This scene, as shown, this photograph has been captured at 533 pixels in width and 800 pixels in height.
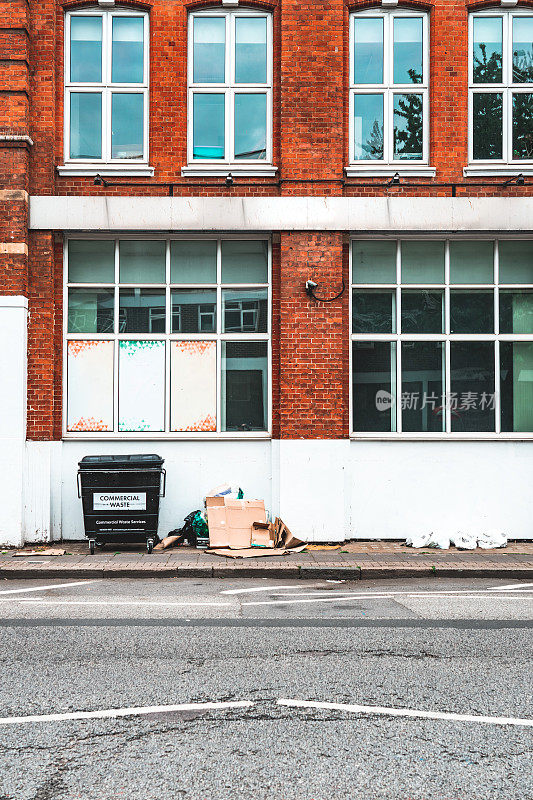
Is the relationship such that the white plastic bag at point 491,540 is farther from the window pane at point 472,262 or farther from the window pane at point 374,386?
the window pane at point 472,262

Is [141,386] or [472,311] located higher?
[472,311]

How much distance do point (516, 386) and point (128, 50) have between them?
8.13 meters

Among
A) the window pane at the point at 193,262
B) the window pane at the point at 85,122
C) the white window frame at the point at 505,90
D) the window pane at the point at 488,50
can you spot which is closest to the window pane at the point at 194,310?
the window pane at the point at 193,262

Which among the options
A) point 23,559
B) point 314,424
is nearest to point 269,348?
point 314,424

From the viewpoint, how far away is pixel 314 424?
13.5m

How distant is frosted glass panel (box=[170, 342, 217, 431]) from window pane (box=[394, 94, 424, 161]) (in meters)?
Answer: 4.33

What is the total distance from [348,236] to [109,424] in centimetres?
475

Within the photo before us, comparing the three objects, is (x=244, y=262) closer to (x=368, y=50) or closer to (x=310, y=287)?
(x=310, y=287)

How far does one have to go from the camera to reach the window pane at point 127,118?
14.0 m

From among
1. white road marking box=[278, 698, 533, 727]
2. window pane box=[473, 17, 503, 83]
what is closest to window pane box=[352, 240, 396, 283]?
window pane box=[473, 17, 503, 83]

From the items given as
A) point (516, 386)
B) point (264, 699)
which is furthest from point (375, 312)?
point (264, 699)

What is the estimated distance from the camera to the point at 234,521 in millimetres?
12930

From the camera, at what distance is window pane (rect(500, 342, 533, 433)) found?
1398cm

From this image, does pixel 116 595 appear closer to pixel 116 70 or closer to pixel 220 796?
pixel 220 796
